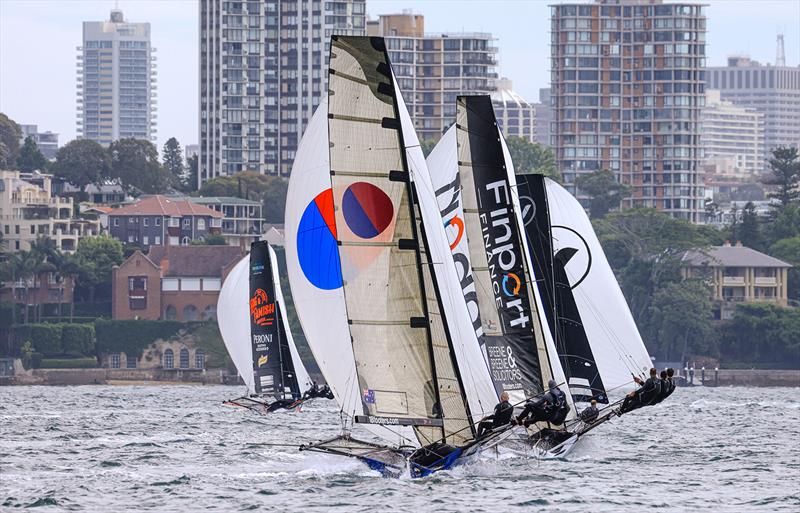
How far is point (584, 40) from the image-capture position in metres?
184

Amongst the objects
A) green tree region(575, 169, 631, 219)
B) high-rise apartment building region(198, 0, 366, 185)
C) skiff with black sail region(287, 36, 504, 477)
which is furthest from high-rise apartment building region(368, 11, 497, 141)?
skiff with black sail region(287, 36, 504, 477)

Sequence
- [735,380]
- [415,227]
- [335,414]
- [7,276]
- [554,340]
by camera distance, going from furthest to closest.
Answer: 1. [7,276]
2. [735,380]
3. [335,414]
4. [554,340]
5. [415,227]

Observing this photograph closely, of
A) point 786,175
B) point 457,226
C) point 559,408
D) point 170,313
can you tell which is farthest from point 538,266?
point 786,175

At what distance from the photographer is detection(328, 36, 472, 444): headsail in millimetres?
28953

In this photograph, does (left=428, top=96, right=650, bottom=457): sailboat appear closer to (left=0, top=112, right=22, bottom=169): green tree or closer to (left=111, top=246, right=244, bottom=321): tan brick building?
(left=111, top=246, right=244, bottom=321): tan brick building

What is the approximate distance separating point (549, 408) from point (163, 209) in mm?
115858

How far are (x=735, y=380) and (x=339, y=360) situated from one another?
88049mm

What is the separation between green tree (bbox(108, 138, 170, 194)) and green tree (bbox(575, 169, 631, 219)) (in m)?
41.6

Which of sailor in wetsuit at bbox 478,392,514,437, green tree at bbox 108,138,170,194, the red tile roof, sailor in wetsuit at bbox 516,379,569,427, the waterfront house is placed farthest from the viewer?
green tree at bbox 108,138,170,194

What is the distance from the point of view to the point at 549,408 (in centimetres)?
3203

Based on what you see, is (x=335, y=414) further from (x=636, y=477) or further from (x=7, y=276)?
(x=7, y=276)

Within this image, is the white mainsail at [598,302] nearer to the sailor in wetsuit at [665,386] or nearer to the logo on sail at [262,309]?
the sailor in wetsuit at [665,386]

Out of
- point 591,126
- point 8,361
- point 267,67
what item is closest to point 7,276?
point 8,361

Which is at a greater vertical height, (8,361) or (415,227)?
(415,227)
